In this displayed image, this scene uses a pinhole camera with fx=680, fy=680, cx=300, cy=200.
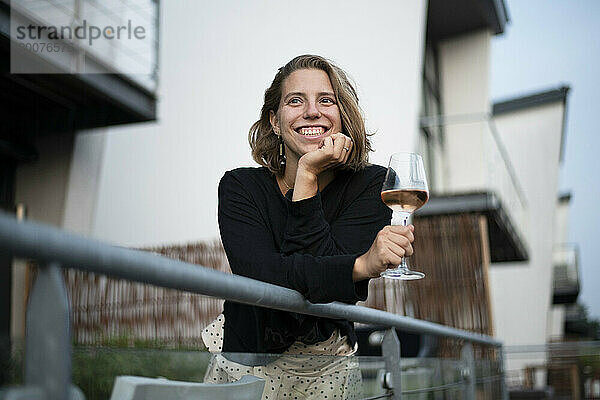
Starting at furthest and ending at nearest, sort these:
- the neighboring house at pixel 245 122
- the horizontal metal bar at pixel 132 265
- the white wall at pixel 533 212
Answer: the white wall at pixel 533 212 → the neighboring house at pixel 245 122 → the horizontal metal bar at pixel 132 265

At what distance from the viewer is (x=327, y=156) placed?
1354 millimetres

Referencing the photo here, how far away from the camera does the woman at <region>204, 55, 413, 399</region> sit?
46.8 inches

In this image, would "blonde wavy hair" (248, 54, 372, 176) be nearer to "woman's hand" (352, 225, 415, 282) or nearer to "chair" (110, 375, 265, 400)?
"woman's hand" (352, 225, 415, 282)

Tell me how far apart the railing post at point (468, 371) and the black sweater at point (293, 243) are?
1.25 meters

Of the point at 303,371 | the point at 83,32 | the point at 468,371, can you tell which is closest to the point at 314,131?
the point at 303,371

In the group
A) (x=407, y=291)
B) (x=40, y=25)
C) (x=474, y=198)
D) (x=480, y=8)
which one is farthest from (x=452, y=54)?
(x=40, y=25)

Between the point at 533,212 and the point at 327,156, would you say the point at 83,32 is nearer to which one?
the point at 327,156

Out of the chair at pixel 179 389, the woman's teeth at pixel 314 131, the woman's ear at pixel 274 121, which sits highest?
the woman's ear at pixel 274 121

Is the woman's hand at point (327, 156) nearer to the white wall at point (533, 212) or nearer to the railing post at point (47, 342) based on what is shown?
the railing post at point (47, 342)

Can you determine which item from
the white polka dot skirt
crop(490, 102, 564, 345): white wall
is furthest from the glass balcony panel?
crop(490, 102, 564, 345): white wall

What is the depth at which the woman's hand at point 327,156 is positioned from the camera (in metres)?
1.34

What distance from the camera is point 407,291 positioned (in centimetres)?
590

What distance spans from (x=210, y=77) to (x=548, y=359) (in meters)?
4.67

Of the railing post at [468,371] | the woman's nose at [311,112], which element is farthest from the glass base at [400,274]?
the railing post at [468,371]
